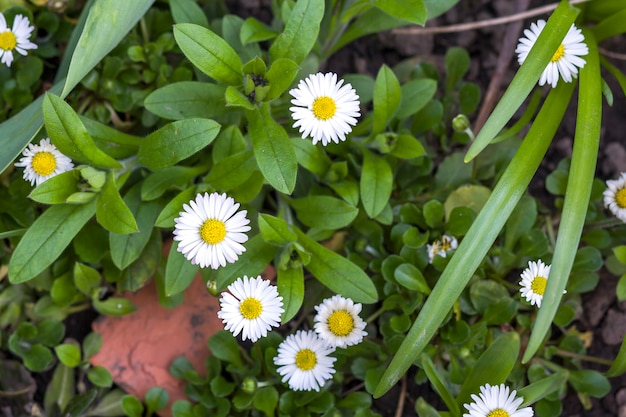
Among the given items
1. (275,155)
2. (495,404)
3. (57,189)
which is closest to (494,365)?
(495,404)

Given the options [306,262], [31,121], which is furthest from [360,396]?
[31,121]

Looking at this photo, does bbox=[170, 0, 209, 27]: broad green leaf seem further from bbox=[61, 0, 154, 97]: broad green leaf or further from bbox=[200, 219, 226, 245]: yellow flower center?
bbox=[200, 219, 226, 245]: yellow flower center

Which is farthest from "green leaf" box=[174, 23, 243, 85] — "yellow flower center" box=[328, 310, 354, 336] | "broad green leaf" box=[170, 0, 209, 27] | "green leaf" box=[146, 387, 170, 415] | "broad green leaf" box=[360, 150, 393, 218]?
"green leaf" box=[146, 387, 170, 415]

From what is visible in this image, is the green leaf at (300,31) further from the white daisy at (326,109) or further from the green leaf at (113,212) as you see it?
the green leaf at (113,212)

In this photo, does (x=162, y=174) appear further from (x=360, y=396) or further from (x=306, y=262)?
(x=360, y=396)

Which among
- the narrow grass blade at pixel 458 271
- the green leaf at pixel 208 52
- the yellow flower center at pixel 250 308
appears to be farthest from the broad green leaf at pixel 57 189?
the narrow grass blade at pixel 458 271

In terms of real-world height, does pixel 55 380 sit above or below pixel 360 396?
below
